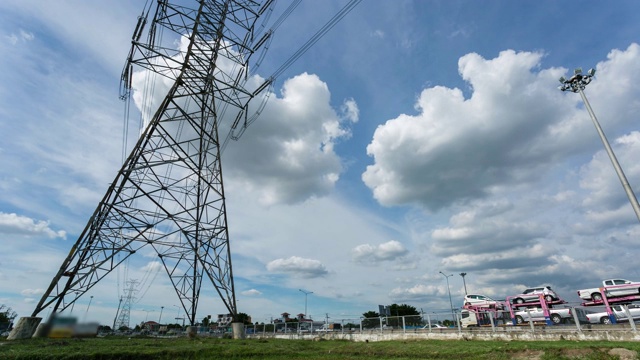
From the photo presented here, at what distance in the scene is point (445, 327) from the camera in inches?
915

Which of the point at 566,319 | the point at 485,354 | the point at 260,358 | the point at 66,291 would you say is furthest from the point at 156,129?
the point at 566,319

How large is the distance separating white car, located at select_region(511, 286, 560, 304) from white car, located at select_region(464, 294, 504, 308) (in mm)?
2003

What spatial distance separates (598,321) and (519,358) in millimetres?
14832

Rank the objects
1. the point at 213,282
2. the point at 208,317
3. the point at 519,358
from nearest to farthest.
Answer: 1. the point at 519,358
2. the point at 213,282
3. the point at 208,317

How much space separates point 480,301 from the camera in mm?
30172

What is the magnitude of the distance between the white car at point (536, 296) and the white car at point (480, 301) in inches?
78.8

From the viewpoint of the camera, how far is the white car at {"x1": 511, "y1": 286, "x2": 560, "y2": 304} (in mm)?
25534

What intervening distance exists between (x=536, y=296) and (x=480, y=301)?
18.5 ft

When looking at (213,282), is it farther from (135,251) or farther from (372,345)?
(372,345)

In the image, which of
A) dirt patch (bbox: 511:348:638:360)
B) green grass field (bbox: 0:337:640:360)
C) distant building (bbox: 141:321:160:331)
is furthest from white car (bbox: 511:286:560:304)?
distant building (bbox: 141:321:160:331)

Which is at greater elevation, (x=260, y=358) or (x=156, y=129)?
(x=156, y=129)

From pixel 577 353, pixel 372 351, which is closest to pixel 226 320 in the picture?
pixel 372 351

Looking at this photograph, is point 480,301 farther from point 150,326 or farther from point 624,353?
point 150,326

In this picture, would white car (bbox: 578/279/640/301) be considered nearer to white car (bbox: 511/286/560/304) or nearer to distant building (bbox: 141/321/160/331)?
white car (bbox: 511/286/560/304)
